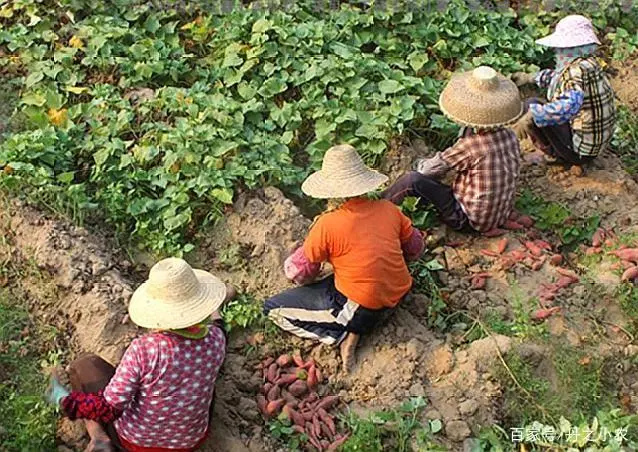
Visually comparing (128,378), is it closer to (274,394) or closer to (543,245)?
(274,394)

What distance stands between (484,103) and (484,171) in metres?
0.42

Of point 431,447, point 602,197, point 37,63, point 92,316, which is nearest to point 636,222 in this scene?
point 602,197

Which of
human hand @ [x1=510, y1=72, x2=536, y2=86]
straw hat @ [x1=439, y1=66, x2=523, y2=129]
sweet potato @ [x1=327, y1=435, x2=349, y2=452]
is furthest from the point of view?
human hand @ [x1=510, y1=72, x2=536, y2=86]

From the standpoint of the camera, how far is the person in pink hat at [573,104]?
19.0 ft

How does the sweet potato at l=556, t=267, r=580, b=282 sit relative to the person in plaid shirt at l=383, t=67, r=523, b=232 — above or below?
below

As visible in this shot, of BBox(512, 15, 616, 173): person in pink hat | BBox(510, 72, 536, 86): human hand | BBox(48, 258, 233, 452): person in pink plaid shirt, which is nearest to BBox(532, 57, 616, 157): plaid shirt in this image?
BBox(512, 15, 616, 173): person in pink hat

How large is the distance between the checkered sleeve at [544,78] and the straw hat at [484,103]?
1010mm

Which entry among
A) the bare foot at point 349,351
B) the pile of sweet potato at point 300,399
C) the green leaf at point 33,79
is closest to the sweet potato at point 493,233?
the bare foot at point 349,351

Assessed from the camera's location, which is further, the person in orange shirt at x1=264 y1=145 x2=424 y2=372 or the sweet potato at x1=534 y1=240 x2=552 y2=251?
the sweet potato at x1=534 y1=240 x2=552 y2=251

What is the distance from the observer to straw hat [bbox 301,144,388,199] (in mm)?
4543

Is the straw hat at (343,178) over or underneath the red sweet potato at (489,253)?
over

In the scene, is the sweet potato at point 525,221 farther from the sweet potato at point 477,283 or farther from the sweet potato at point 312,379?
the sweet potato at point 312,379

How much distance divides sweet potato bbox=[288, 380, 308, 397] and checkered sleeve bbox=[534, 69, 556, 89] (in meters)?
2.92

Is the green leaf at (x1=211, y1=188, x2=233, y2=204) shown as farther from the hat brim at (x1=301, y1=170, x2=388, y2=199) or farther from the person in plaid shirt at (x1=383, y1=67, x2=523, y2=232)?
the person in plaid shirt at (x1=383, y1=67, x2=523, y2=232)
